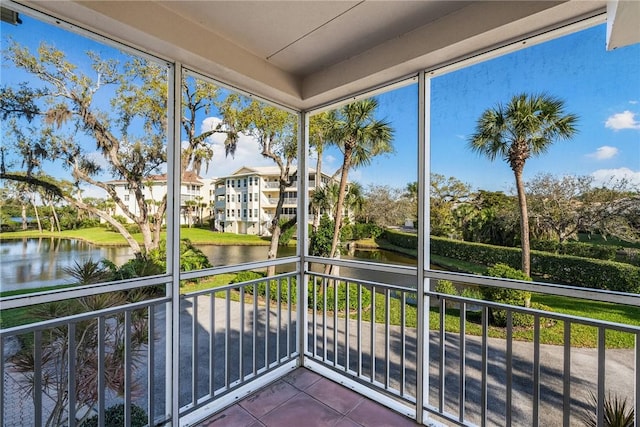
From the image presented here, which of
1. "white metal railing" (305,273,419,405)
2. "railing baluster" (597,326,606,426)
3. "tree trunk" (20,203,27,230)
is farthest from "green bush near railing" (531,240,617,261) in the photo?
"tree trunk" (20,203,27,230)

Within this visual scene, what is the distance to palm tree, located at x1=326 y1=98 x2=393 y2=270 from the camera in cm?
224

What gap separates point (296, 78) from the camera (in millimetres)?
2352

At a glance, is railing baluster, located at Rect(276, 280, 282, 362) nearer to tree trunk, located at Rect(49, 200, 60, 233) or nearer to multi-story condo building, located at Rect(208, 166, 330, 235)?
multi-story condo building, located at Rect(208, 166, 330, 235)

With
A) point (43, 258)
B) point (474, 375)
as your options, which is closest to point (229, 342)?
point (43, 258)

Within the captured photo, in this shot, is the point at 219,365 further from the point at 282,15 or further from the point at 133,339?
the point at 282,15

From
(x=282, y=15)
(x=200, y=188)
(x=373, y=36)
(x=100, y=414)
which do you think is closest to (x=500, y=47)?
(x=373, y=36)

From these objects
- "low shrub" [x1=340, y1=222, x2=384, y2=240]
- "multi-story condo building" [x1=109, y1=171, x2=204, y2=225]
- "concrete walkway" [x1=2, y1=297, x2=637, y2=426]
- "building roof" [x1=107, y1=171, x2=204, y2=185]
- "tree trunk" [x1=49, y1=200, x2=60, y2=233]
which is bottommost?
"concrete walkway" [x1=2, y1=297, x2=637, y2=426]

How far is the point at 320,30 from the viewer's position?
1.77 m

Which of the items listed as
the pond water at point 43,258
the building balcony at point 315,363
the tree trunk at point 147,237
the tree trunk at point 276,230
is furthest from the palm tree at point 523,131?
the pond water at point 43,258

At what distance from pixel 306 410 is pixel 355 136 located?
216cm

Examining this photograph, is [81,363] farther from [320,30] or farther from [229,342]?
[320,30]

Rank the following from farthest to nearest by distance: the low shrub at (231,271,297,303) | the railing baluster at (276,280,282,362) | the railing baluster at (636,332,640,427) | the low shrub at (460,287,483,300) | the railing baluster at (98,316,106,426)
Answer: the railing baluster at (276,280,282,362) → the low shrub at (231,271,297,303) → the low shrub at (460,287,483,300) → the railing baluster at (98,316,106,426) → the railing baluster at (636,332,640,427)

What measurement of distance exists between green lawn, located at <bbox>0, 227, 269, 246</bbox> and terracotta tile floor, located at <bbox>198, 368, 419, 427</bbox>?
1198 millimetres

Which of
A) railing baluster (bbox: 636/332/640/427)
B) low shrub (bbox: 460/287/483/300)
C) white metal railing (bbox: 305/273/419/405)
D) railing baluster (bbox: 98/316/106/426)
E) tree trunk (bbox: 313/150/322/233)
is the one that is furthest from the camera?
tree trunk (bbox: 313/150/322/233)
